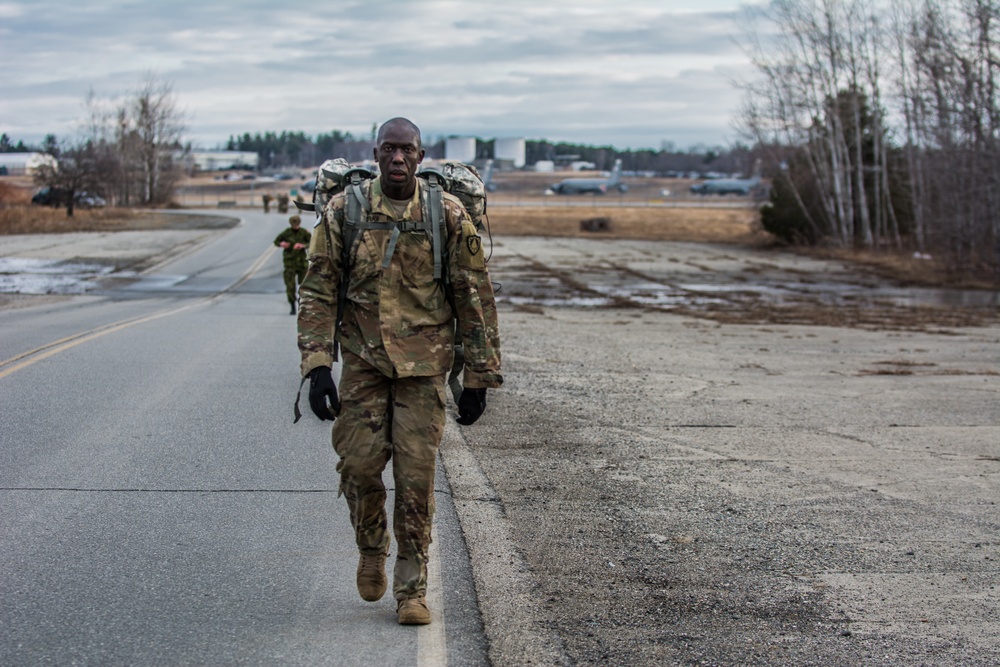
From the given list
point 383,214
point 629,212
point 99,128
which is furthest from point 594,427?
point 99,128

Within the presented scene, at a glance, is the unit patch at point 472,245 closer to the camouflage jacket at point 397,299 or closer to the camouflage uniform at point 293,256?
the camouflage jacket at point 397,299

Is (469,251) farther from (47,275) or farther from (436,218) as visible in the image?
(47,275)

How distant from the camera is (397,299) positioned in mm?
4758

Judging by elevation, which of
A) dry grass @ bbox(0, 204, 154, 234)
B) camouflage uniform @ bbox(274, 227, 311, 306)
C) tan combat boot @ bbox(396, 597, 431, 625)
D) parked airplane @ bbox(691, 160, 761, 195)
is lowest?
tan combat boot @ bbox(396, 597, 431, 625)

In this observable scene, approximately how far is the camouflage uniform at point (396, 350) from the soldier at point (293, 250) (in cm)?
1236

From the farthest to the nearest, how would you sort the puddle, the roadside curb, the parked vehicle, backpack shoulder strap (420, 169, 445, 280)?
the parked vehicle
the puddle
backpack shoulder strap (420, 169, 445, 280)
the roadside curb

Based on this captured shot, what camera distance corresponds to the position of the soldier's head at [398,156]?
15.4 feet

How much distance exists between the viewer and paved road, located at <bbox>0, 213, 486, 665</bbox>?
178 inches

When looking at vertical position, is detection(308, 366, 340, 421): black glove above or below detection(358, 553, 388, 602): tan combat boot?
above

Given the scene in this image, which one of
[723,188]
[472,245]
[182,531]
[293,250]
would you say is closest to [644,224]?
[293,250]

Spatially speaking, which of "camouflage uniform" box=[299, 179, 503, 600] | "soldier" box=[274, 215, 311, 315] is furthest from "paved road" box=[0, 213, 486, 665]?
"soldier" box=[274, 215, 311, 315]

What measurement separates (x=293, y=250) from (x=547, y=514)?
11477mm

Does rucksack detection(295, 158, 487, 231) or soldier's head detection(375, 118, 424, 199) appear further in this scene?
rucksack detection(295, 158, 487, 231)

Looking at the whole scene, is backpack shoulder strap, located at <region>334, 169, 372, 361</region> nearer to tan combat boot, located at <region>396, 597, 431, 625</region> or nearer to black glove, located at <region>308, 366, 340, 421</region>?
black glove, located at <region>308, 366, 340, 421</region>
